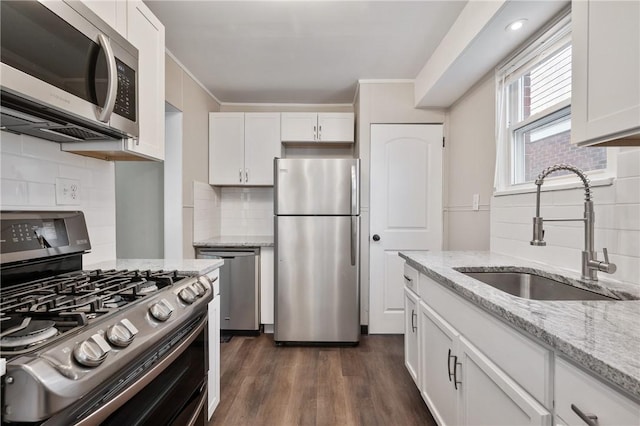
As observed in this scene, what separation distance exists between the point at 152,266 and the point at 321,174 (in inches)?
58.6

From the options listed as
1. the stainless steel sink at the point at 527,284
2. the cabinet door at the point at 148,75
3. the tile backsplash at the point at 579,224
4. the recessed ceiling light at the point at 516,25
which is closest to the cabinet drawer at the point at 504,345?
the stainless steel sink at the point at 527,284

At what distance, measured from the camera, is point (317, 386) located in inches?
80.9

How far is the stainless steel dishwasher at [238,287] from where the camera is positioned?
9.31ft

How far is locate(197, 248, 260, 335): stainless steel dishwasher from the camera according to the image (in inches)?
112

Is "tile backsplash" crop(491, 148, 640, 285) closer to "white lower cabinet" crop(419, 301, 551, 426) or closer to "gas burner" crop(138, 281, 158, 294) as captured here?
"white lower cabinet" crop(419, 301, 551, 426)

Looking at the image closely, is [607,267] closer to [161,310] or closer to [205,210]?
[161,310]

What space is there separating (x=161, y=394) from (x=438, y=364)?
117 centimetres

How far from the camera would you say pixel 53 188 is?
4.42 feet

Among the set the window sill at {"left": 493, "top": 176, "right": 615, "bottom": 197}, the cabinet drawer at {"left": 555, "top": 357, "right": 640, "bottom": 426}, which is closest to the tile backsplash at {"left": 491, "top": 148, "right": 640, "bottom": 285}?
the window sill at {"left": 493, "top": 176, "right": 615, "bottom": 197}

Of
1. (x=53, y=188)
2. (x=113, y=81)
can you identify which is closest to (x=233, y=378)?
(x=53, y=188)

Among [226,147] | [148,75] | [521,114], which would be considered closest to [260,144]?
[226,147]

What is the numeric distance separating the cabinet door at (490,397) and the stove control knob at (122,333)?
3.39 ft

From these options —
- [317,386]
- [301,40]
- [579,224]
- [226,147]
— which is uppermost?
[301,40]

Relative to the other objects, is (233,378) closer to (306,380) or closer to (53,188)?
(306,380)
